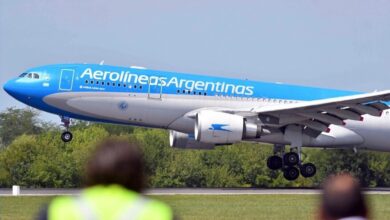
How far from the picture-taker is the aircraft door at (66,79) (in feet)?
122

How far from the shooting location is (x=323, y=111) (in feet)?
125

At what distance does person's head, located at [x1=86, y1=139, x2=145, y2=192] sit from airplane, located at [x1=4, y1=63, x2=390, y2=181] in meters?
31.9

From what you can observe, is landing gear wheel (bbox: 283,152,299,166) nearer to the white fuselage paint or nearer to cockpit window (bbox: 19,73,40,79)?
the white fuselage paint

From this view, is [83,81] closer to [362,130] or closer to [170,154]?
[362,130]

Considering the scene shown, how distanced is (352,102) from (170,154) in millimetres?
22546

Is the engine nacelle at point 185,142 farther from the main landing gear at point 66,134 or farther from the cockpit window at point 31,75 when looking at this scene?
the cockpit window at point 31,75

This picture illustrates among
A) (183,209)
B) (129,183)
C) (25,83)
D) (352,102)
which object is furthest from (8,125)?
(129,183)

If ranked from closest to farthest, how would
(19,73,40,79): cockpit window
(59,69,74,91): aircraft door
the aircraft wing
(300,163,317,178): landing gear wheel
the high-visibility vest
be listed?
the high-visibility vest
the aircraft wing
(59,69,74,91): aircraft door
(19,73,40,79): cockpit window
(300,163,317,178): landing gear wheel

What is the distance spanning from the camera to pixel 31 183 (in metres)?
52.0

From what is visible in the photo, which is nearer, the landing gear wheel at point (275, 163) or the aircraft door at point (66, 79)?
the aircraft door at point (66, 79)

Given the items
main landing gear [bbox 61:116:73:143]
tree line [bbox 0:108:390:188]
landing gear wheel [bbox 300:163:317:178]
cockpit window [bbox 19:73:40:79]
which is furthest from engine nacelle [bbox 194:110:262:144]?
tree line [bbox 0:108:390:188]

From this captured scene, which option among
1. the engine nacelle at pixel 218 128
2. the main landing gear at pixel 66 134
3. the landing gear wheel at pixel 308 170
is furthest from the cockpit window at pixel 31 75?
the landing gear wheel at pixel 308 170

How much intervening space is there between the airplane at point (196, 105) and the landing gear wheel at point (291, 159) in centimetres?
4

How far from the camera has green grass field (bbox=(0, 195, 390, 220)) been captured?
2309 cm
